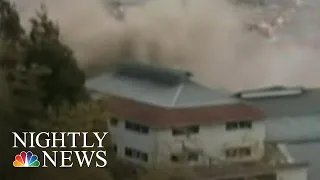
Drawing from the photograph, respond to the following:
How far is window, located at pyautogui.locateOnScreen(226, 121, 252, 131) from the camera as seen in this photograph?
200 centimetres

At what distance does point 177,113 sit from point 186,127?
0.04m

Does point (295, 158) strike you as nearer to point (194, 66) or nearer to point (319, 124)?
point (319, 124)

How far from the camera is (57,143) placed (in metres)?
1.98

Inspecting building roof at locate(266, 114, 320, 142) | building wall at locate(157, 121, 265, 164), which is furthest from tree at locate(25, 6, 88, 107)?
building roof at locate(266, 114, 320, 142)

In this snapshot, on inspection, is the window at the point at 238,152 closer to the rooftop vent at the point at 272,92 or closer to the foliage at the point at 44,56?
the rooftop vent at the point at 272,92

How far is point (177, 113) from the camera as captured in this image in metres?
1.99

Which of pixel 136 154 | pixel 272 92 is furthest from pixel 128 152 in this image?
pixel 272 92

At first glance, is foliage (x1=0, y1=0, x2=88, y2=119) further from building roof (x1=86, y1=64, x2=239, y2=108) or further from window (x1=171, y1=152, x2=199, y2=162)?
window (x1=171, y1=152, x2=199, y2=162)

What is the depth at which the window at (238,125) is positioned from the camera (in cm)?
200

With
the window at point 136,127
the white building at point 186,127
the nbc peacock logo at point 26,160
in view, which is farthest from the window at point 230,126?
the nbc peacock logo at point 26,160

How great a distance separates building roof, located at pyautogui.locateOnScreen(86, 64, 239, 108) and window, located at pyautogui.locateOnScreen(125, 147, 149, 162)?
0.44 ft

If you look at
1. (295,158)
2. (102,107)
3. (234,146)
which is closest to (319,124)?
(295,158)

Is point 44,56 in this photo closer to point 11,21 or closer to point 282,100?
point 11,21

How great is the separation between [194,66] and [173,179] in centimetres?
31
